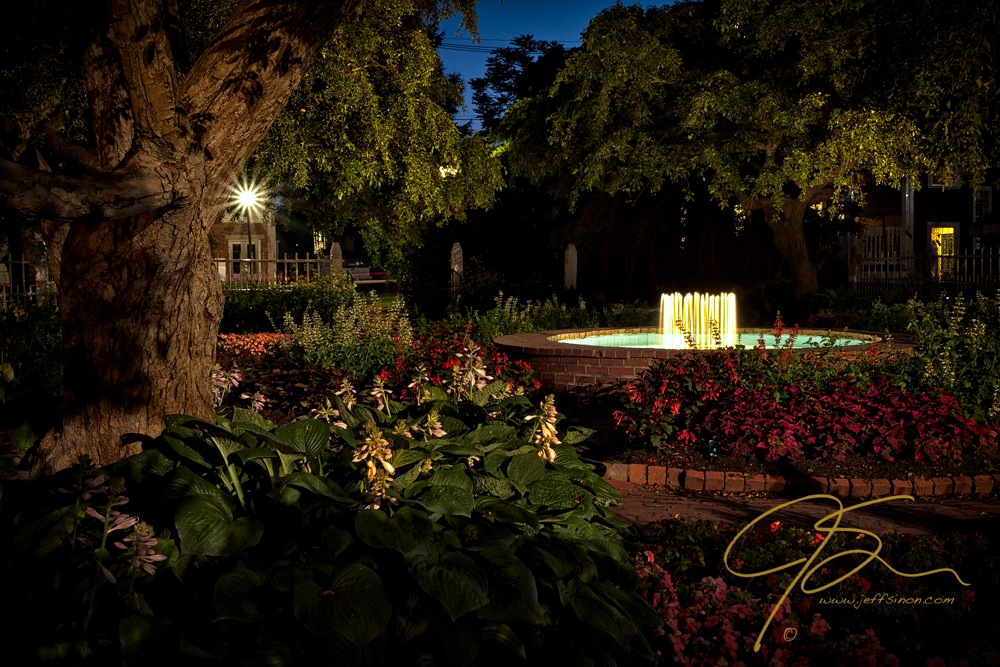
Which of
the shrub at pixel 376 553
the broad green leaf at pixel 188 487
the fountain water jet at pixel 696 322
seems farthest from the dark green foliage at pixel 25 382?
the fountain water jet at pixel 696 322

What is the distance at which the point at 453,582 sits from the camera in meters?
2.85

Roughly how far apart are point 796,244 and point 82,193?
59.4 feet

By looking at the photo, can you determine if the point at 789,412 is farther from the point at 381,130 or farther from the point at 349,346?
the point at 381,130

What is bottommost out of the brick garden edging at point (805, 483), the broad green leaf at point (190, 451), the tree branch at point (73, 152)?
the brick garden edging at point (805, 483)

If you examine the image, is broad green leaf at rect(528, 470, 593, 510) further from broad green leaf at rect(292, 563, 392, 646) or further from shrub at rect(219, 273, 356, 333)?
shrub at rect(219, 273, 356, 333)

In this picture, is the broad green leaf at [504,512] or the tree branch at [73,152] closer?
the broad green leaf at [504,512]

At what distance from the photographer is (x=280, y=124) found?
11.3 metres

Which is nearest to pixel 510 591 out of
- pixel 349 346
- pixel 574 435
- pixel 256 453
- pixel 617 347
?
pixel 256 453

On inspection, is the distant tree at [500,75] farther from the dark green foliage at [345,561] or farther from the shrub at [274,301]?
the dark green foliage at [345,561]

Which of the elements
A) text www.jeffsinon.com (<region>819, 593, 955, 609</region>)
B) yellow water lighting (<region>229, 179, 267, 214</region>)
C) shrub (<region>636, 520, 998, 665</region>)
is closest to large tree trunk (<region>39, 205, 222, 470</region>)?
shrub (<region>636, 520, 998, 665</region>)

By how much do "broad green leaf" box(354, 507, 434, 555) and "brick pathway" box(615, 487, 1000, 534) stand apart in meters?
2.46

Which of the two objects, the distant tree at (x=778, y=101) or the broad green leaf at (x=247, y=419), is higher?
the distant tree at (x=778, y=101)

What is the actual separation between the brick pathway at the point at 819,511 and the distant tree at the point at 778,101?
9.53 m

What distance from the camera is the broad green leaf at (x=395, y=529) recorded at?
2.96m
